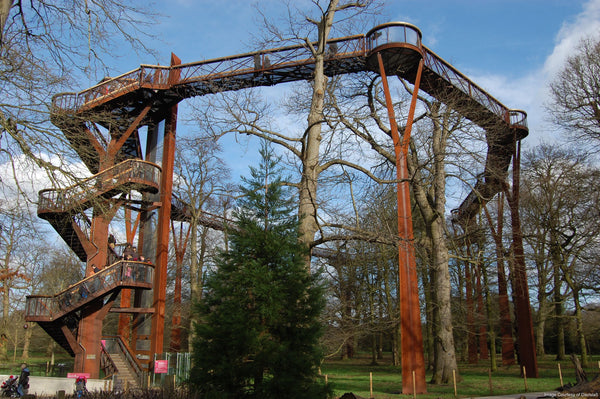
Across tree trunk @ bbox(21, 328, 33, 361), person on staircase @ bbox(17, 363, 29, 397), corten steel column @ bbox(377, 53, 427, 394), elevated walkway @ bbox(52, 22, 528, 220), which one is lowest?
tree trunk @ bbox(21, 328, 33, 361)

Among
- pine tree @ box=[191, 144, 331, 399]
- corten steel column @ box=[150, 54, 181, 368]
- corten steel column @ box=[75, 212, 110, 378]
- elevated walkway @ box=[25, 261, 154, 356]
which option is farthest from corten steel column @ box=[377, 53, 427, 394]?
corten steel column @ box=[150, 54, 181, 368]

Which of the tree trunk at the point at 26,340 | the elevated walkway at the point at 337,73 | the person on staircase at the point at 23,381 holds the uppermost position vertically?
the elevated walkway at the point at 337,73

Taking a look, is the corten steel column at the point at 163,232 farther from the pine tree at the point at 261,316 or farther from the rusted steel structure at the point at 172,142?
the pine tree at the point at 261,316

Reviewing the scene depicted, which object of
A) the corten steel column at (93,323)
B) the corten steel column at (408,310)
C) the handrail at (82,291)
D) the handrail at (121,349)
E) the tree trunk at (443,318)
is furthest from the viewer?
the handrail at (121,349)

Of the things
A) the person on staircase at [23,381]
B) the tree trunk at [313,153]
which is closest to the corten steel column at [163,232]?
the person on staircase at [23,381]

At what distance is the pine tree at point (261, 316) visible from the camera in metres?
6.96

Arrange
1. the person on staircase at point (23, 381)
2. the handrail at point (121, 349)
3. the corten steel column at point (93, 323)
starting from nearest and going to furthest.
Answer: the person on staircase at point (23, 381) < the corten steel column at point (93, 323) < the handrail at point (121, 349)

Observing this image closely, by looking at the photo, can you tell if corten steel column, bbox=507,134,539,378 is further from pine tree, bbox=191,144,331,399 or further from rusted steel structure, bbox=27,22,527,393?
pine tree, bbox=191,144,331,399

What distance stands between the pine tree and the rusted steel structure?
486cm

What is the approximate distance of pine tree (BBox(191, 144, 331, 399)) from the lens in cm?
696

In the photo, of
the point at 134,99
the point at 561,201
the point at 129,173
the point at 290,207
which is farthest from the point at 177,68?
the point at 561,201

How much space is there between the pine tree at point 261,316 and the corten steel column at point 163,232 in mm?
14561

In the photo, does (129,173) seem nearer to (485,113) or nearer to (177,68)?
(177,68)

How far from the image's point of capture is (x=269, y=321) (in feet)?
23.8
